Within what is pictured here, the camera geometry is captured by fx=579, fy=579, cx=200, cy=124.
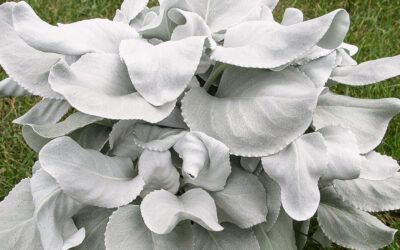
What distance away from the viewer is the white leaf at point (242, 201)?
3.80 feet

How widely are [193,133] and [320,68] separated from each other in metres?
0.35

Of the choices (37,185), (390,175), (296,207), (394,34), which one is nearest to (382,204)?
(390,175)

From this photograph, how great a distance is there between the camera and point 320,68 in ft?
4.08

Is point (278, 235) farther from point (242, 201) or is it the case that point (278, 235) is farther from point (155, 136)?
point (155, 136)

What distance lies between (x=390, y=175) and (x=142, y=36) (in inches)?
24.4

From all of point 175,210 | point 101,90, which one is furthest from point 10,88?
point 175,210

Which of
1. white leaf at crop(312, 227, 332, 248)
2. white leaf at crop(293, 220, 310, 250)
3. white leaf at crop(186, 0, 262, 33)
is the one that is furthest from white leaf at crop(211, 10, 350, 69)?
white leaf at crop(312, 227, 332, 248)

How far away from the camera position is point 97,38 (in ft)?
4.03

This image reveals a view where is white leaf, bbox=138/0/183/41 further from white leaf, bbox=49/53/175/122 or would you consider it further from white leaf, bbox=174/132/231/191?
white leaf, bbox=174/132/231/191

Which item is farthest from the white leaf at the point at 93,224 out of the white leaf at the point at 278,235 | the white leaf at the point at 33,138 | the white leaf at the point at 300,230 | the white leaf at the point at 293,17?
the white leaf at the point at 293,17

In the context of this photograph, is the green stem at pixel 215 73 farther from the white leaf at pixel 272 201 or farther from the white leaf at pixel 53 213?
the white leaf at pixel 53 213

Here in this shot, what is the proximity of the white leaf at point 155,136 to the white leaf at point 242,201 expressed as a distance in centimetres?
14

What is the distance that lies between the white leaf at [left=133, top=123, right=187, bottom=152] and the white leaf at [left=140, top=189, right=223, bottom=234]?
90 millimetres

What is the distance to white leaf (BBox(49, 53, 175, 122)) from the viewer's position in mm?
1049
